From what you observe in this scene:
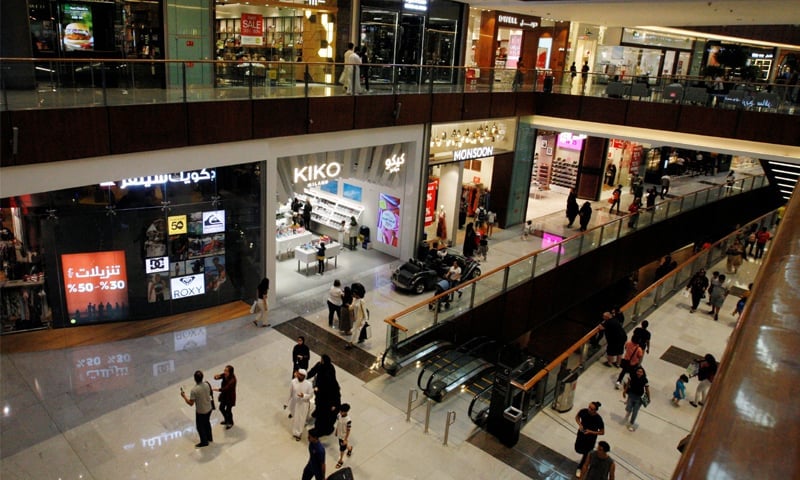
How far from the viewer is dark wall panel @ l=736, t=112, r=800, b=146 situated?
642 inches

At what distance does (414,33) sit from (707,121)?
954 cm

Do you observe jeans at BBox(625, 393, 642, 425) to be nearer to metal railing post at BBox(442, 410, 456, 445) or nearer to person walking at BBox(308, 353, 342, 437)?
metal railing post at BBox(442, 410, 456, 445)

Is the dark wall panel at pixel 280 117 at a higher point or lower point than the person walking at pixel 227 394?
higher

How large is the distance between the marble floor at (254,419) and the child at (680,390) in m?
0.13

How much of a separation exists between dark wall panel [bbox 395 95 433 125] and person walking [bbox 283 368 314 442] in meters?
8.33

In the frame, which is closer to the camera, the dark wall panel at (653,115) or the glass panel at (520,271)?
the glass panel at (520,271)

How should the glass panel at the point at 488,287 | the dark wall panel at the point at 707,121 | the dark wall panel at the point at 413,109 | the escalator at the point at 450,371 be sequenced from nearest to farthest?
the escalator at the point at 450,371
the glass panel at the point at 488,287
the dark wall panel at the point at 413,109
the dark wall panel at the point at 707,121

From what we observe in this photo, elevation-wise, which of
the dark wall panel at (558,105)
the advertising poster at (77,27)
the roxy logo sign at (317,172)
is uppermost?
the advertising poster at (77,27)

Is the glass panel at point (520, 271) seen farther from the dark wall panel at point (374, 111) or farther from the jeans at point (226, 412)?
Answer: the jeans at point (226, 412)

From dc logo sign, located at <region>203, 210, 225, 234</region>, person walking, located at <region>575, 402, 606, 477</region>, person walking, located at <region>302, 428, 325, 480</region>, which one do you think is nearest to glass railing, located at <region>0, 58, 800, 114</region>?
dc logo sign, located at <region>203, 210, 225, 234</region>

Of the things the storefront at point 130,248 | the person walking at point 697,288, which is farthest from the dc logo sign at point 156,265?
the person walking at point 697,288

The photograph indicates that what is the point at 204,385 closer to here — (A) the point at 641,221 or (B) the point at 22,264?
(B) the point at 22,264

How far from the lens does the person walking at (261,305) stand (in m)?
12.6

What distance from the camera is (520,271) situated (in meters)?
15.0
